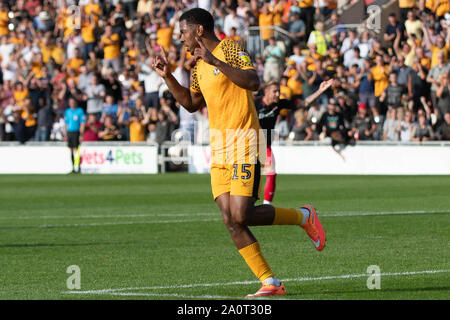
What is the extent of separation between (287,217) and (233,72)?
1535 millimetres

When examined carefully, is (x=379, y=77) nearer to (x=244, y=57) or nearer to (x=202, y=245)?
(x=202, y=245)

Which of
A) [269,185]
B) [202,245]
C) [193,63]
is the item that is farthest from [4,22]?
[202,245]

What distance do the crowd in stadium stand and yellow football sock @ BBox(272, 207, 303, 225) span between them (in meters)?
17.7

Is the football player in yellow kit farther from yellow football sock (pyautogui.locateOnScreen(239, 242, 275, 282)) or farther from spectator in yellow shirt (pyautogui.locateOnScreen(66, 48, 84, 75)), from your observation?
spectator in yellow shirt (pyautogui.locateOnScreen(66, 48, 84, 75))

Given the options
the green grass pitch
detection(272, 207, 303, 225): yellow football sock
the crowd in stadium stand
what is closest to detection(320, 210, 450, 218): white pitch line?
the green grass pitch

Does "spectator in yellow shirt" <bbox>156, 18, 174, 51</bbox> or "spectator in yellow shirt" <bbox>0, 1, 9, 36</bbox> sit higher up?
"spectator in yellow shirt" <bbox>0, 1, 9, 36</bbox>

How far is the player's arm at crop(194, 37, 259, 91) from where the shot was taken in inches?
306

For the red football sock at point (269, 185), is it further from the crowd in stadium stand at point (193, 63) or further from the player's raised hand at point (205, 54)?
the crowd in stadium stand at point (193, 63)

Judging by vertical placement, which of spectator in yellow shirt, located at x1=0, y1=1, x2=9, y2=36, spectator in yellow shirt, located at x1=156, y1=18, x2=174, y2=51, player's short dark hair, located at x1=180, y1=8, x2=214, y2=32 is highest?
spectator in yellow shirt, located at x1=0, y1=1, x2=9, y2=36

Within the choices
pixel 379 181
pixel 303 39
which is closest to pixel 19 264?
pixel 379 181

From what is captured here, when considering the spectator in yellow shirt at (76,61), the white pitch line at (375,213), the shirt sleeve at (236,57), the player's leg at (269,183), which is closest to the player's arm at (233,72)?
the shirt sleeve at (236,57)

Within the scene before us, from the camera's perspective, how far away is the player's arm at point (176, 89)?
8586mm

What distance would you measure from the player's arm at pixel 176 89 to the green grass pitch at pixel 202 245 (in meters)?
1.60
